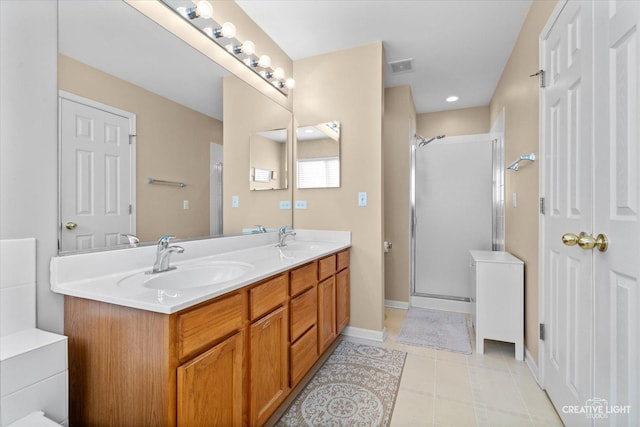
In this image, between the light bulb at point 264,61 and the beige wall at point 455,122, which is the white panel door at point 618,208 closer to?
the light bulb at point 264,61

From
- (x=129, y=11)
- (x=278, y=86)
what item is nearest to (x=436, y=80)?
(x=278, y=86)

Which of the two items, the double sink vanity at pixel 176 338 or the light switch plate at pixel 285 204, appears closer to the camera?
the double sink vanity at pixel 176 338

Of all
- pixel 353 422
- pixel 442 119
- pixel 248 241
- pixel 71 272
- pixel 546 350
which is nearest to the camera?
pixel 71 272

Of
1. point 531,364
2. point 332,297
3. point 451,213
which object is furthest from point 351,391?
point 451,213

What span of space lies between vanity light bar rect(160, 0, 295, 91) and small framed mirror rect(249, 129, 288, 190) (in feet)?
1.43

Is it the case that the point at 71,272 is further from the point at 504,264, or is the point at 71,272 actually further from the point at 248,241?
the point at 504,264

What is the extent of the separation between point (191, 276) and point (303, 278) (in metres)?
0.61

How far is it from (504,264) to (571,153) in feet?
3.43

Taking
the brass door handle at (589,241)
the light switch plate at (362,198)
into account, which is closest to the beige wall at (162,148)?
the light switch plate at (362,198)

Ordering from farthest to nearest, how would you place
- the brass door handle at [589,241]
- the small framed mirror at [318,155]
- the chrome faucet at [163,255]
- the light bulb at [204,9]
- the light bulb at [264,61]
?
the small framed mirror at [318,155]
the light bulb at [264,61]
the light bulb at [204,9]
the chrome faucet at [163,255]
the brass door handle at [589,241]

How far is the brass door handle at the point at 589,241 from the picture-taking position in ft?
→ 3.44

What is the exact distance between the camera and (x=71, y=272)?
1086 millimetres

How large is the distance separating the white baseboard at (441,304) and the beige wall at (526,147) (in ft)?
2.84

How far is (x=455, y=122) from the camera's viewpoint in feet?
13.2
